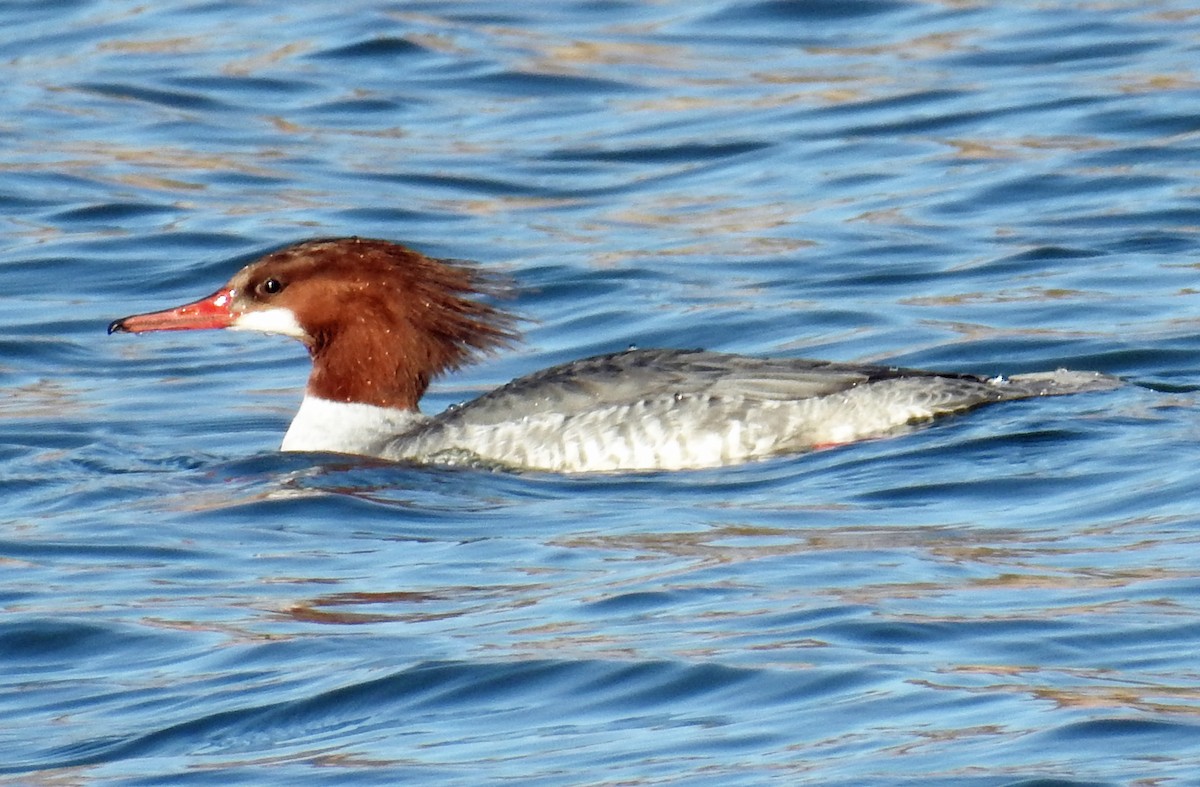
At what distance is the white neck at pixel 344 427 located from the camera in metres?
9.67

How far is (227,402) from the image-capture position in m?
11.0

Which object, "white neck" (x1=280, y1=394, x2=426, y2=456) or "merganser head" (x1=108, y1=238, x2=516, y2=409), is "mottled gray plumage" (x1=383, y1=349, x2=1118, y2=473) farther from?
"merganser head" (x1=108, y1=238, x2=516, y2=409)

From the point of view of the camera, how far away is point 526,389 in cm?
923

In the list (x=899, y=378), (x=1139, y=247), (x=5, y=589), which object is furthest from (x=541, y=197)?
(x=5, y=589)

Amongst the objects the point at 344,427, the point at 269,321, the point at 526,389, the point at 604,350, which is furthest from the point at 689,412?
the point at 604,350

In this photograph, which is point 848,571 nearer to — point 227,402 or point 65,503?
point 65,503

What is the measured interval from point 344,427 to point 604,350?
2.25 m

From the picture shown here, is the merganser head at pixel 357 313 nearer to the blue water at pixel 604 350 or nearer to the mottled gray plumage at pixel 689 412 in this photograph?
the blue water at pixel 604 350

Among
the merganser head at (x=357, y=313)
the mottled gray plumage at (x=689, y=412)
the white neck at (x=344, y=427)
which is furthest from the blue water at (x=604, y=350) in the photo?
the merganser head at (x=357, y=313)

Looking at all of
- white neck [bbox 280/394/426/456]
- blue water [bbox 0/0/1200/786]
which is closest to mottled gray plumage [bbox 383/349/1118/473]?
blue water [bbox 0/0/1200/786]

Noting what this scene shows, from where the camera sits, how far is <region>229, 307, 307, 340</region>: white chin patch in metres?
9.76

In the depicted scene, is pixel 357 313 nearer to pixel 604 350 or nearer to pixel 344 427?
pixel 344 427

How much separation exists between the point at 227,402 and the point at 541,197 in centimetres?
389

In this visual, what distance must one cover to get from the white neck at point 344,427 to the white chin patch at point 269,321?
30cm
